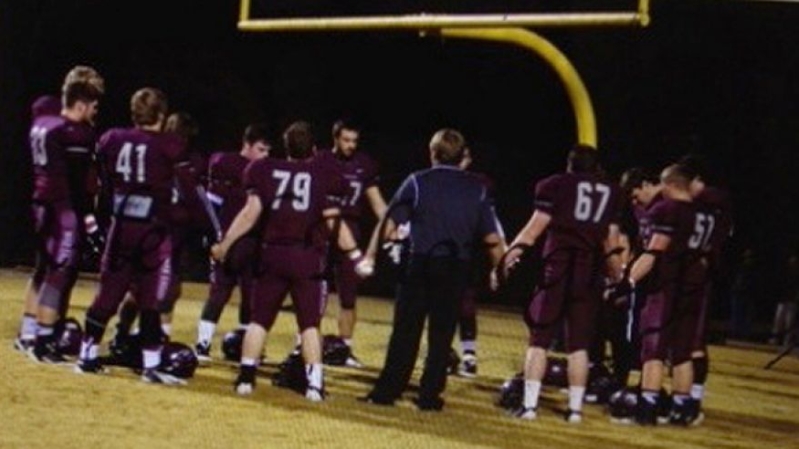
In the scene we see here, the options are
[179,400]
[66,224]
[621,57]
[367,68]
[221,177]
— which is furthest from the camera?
[367,68]

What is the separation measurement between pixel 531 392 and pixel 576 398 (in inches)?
14.8

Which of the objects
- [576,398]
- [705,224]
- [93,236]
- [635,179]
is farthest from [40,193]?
[705,224]

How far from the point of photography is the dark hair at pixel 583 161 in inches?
382

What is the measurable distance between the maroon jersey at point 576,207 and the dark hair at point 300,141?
5.95 feet

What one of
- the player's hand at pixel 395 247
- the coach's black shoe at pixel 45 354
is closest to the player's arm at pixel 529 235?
the player's hand at pixel 395 247

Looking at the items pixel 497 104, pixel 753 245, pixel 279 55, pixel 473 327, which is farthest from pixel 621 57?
pixel 473 327

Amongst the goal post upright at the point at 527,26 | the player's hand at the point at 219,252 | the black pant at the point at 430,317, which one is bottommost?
the black pant at the point at 430,317

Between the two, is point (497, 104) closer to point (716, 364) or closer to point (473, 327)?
point (716, 364)

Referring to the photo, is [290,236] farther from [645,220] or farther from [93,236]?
[645,220]

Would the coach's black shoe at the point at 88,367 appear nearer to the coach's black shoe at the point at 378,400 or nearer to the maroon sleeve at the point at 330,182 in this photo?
the coach's black shoe at the point at 378,400

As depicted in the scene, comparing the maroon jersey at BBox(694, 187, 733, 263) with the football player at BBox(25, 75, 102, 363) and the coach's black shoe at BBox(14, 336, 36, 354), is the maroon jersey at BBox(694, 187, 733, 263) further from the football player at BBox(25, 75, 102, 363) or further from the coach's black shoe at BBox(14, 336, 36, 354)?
the coach's black shoe at BBox(14, 336, 36, 354)

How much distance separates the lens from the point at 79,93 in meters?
10.2

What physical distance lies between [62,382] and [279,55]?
14798mm

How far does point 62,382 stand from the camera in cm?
965
